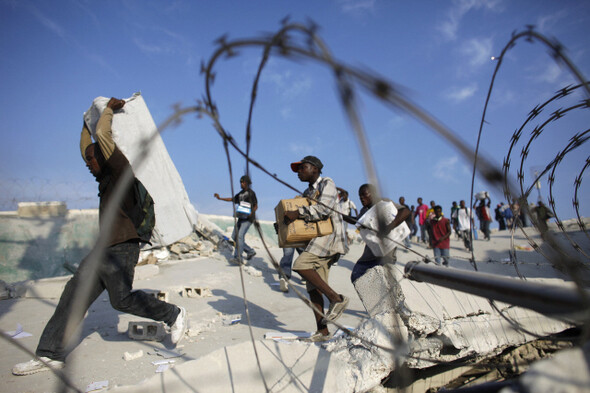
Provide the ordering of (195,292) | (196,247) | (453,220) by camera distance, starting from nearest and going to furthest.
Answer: (195,292) → (196,247) → (453,220)

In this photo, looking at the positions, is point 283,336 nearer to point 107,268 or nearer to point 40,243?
point 107,268

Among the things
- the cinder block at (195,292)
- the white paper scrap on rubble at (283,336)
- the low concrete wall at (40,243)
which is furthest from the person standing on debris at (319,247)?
the low concrete wall at (40,243)

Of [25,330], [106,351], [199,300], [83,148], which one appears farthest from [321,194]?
[25,330]

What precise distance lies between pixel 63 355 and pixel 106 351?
47cm

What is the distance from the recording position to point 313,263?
11.3 ft

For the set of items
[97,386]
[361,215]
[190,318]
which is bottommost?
[97,386]

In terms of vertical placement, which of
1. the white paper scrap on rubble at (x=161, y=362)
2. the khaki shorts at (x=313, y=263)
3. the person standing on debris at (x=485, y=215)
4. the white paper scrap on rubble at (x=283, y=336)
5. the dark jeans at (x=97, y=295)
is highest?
the person standing on debris at (x=485, y=215)

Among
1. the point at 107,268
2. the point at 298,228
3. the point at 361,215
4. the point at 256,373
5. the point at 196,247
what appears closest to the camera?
the point at 256,373

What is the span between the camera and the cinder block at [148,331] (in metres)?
3.54

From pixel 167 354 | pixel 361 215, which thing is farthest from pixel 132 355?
pixel 361 215

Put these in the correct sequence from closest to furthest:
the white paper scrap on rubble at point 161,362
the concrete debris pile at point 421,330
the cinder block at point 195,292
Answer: the concrete debris pile at point 421,330, the white paper scrap on rubble at point 161,362, the cinder block at point 195,292

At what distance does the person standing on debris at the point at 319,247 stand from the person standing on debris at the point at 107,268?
56.7 inches

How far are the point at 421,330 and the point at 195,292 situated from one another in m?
3.80

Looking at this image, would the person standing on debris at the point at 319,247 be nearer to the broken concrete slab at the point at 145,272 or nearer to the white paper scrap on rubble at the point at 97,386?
the white paper scrap on rubble at the point at 97,386
